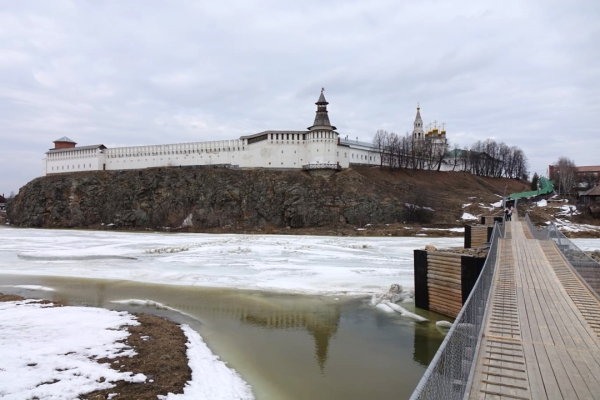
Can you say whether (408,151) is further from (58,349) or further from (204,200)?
(58,349)

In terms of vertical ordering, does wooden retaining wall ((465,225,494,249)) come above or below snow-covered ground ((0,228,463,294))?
above

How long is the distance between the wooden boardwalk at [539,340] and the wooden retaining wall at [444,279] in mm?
1657

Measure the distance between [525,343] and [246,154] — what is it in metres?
67.6

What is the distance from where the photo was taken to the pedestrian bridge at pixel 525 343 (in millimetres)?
5139

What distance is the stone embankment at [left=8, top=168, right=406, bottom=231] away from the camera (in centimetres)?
5947

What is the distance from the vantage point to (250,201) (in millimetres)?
62969

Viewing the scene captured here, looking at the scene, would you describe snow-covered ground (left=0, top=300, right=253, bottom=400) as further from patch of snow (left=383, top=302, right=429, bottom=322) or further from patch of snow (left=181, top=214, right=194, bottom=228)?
patch of snow (left=181, top=214, right=194, bottom=228)

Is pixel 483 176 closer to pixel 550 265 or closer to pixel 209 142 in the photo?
pixel 209 142

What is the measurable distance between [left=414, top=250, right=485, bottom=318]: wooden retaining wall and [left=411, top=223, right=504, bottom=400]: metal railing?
6854 millimetres

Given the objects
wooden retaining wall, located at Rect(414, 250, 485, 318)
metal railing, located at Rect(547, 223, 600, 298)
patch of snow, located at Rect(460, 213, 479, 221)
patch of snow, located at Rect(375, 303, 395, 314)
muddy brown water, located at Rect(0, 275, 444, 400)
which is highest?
patch of snow, located at Rect(460, 213, 479, 221)

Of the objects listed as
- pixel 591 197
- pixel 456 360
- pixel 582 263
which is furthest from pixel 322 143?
pixel 456 360

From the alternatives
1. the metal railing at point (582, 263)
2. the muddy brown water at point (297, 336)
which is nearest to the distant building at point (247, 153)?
the muddy brown water at point (297, 336)

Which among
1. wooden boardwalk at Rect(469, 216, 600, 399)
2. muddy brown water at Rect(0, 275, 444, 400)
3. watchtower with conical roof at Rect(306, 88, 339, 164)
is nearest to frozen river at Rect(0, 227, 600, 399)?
muddy brown water at Rect(0, 275, 444, 400)

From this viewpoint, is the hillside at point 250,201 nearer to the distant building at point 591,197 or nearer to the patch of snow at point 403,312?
the distant building at point 591,197
